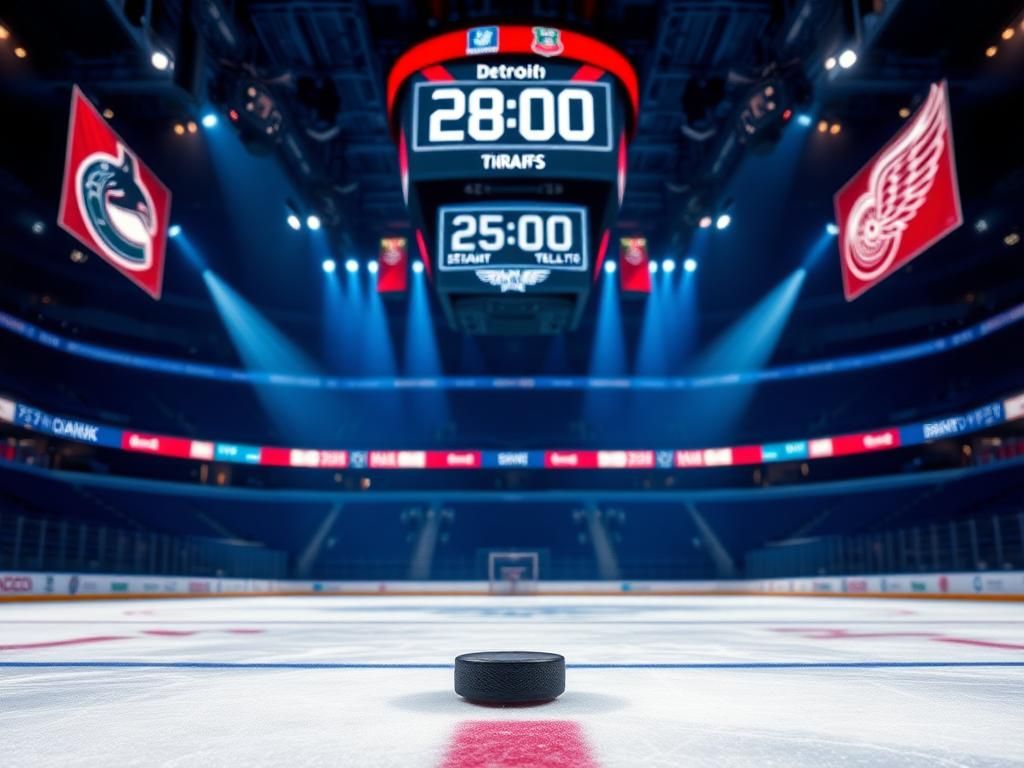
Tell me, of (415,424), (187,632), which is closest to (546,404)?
(415,424)

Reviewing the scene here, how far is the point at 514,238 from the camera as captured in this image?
8.48 metres

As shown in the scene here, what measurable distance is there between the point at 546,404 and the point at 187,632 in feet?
97.2

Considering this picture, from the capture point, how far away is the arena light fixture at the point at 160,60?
10000 millimetres

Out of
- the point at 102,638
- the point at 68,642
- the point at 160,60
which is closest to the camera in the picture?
the point at 68,642

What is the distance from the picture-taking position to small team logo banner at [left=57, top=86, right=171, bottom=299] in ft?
31.4

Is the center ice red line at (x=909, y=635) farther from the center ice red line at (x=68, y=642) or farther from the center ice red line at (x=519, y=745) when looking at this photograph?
Answer: the center ice red line at (x=68, y=642)

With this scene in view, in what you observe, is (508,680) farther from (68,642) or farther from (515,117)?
(515,117)

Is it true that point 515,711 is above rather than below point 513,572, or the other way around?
above

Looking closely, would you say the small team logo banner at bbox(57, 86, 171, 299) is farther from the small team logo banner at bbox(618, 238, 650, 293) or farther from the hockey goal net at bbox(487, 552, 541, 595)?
the hockey goal net at bbox(487, 552, 541, 595)

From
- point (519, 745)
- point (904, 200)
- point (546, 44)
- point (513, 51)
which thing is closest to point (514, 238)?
point (513, 51)

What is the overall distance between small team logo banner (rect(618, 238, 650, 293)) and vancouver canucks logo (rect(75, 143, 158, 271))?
391 inches

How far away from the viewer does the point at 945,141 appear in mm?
9414

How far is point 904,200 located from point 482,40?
626 cm

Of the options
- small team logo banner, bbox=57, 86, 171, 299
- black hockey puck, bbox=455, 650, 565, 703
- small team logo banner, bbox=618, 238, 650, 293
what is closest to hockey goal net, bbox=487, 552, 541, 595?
small team logo banner, bbox=618, 238, 650, 293
